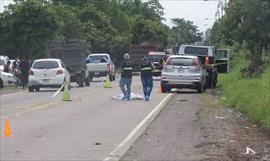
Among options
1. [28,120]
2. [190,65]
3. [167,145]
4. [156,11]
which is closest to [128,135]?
[167,145]

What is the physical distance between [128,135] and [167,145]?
1.78m

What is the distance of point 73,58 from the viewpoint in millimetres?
40844

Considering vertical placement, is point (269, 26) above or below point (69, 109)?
above

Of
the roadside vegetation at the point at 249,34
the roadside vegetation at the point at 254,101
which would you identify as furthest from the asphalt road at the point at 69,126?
the roadside vegetation at the point at 249,34

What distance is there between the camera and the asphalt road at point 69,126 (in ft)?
40.2

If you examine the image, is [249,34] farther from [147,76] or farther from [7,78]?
[7,78]

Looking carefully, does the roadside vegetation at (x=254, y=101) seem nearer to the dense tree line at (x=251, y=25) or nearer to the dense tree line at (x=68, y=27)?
the dense tree line at (x=251, y=25)

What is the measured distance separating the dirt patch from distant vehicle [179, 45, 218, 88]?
560 inches

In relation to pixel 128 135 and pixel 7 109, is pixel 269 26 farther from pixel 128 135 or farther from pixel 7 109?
Result: pixel 128 135

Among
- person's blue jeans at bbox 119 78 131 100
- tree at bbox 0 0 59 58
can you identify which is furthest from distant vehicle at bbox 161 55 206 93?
tree at bbox 0 0 59 58

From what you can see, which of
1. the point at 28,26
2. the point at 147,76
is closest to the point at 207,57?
the point at 147,76

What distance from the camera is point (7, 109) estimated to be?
22562mm

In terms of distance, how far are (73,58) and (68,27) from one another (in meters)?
25.7

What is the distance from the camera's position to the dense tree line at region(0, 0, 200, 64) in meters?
54.0
